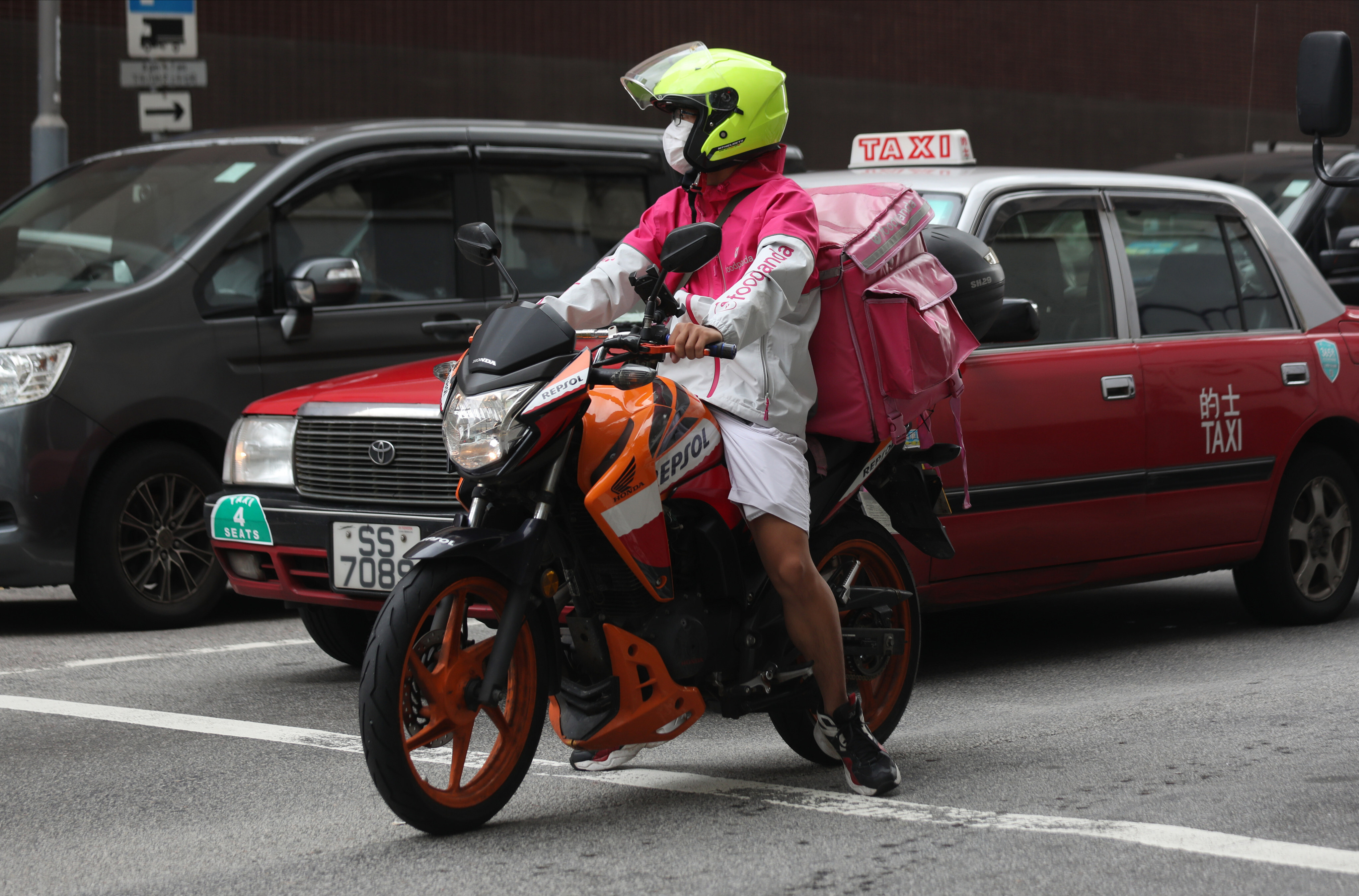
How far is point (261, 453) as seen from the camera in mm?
6199

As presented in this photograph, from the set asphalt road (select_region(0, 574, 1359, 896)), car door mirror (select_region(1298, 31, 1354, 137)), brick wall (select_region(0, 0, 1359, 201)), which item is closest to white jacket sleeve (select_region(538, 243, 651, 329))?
asphalt road (select_region(0, 574, 1359, 896))

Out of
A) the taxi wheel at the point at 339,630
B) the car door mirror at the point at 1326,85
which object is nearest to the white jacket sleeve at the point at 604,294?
the taxi wheel at the point at 339,630

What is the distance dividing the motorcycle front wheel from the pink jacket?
731mm

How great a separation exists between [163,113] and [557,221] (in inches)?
172

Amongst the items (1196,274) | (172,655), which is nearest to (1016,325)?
(1196,274)

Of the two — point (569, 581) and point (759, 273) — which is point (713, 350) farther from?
point (569, 581)

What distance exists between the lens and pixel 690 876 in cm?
384

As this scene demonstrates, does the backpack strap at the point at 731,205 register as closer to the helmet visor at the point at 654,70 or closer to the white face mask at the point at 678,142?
the white face mask at the point at 678,142

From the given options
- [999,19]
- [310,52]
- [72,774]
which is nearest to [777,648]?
[72,774]

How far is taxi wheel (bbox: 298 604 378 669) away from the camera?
643cm

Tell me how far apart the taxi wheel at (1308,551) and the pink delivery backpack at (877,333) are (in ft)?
9.20

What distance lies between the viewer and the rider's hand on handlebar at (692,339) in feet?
13.1

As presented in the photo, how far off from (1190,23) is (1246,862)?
27.7m

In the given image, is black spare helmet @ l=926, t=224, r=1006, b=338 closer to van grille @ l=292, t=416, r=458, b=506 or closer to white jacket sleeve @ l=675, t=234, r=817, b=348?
white jacket sleeve @ l=675, t=234, r=817, b=348
